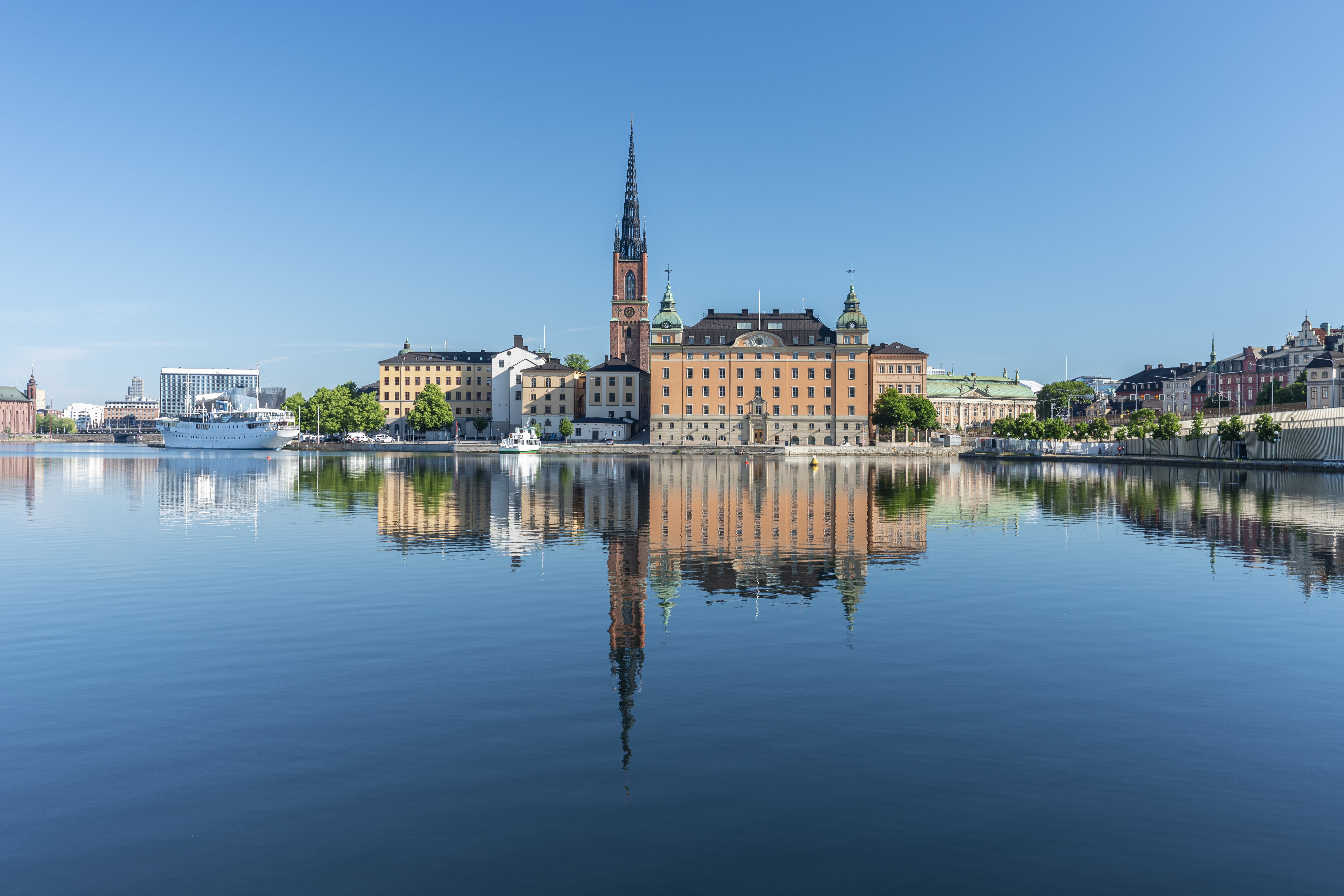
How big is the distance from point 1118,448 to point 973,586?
5194 inches

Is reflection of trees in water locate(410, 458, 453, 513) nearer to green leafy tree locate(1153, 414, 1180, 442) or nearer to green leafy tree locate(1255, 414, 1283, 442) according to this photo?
green leafy tree locate(1255, 414, 1283, 442)

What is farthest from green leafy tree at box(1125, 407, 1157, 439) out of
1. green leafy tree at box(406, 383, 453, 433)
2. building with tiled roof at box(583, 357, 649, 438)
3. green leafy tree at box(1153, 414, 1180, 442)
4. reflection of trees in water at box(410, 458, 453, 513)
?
green leafy tree at box(406, 383, 453, 433)

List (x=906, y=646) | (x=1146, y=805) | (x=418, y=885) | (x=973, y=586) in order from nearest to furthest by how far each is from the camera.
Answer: (x=418, y=885) < (x=1146, y=805) < (x=906, y=646) < (x=973, y=586)

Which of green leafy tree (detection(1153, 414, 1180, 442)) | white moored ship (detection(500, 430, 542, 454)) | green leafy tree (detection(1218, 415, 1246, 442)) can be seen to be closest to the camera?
green leafy tree (detection(1218, 415, 1246, 442))

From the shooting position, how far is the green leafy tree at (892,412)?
170 m

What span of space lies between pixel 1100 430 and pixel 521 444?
314 feet

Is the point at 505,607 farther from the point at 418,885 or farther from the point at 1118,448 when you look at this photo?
the point at 1118,448

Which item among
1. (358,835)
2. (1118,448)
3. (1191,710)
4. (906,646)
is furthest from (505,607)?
(1118,448)

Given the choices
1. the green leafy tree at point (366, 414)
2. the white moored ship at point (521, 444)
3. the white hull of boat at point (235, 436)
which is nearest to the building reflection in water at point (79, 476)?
the white hull of boat at point (235, 436)

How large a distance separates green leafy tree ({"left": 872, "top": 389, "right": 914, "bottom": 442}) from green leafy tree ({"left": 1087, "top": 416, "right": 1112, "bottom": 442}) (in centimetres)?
3060

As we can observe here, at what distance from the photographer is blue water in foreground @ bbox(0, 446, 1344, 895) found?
9570 millimetres

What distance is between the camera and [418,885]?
8984 mm

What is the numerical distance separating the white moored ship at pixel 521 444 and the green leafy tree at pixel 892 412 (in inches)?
2503

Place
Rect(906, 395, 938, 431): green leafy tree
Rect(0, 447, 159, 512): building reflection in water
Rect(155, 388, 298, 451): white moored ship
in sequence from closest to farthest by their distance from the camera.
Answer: Rect(0, 447, 159, 512): building reflection in water, Rect(906, 395, 938, 431): green leafy tree, Rect(155, 388, 298, 451): white moored ship
